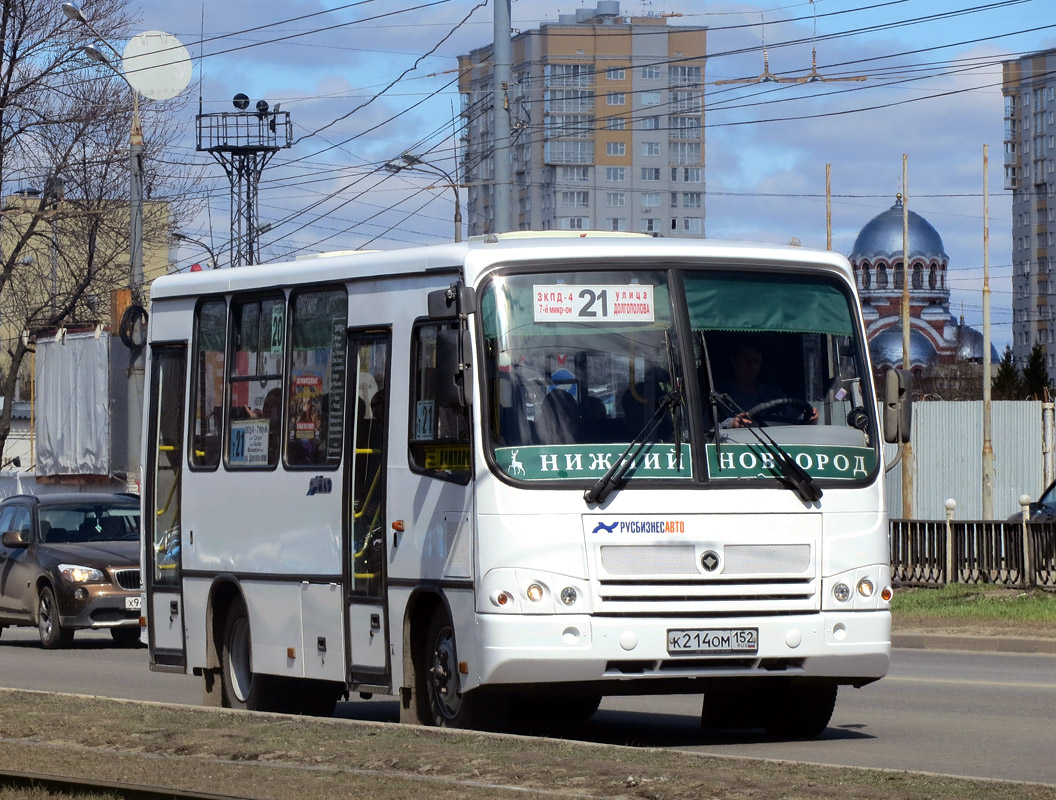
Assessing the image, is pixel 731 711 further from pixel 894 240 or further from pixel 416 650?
pixel 894 240

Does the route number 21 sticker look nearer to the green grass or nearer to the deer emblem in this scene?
the deer emblem

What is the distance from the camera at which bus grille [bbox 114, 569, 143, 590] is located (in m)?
21.1

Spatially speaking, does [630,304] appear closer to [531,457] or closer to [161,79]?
[531,457]

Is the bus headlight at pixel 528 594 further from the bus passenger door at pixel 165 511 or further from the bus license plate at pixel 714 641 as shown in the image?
the bus passenger door at pixel 165 511

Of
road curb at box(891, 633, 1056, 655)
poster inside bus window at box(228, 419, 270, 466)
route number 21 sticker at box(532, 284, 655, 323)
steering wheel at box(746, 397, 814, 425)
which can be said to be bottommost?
road curb at box(891, 633, 1056, 655)

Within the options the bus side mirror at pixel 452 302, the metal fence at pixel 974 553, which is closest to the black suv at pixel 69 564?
the metal fence at pixel 974 553

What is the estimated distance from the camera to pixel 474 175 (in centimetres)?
12900

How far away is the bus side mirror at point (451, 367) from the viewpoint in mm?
10281

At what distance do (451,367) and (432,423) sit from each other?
0.33 m

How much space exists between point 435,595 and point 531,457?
1042mm

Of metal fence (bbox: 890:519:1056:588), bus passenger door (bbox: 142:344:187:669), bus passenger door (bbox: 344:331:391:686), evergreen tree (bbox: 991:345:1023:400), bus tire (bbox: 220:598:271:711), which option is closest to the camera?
bus passenger door (bbox: 344:331:391:686)

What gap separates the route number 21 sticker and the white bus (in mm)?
12

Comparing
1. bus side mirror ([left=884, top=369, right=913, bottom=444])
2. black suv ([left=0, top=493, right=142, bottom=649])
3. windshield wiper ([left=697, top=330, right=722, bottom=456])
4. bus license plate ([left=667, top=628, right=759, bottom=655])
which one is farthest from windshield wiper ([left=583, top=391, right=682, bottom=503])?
black suv ([left=0, top=493, right=142, bottom=649])

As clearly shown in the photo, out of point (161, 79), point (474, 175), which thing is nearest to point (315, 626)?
point (161, 79)
